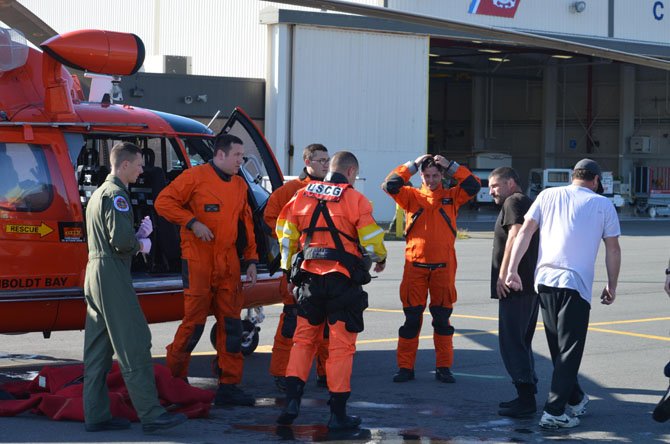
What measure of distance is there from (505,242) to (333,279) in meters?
1.61

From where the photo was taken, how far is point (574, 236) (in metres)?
7.24

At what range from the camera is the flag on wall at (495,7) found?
A: 33.5 m

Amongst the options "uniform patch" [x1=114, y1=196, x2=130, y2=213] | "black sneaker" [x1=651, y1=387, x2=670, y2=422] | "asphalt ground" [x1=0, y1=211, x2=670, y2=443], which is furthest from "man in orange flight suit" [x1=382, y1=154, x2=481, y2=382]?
"uniform patch" [x1=114, y1=196, x2=130, y2=213]

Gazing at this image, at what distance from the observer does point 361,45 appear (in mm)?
31922

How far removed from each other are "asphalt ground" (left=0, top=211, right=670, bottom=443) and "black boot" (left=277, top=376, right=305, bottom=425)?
0.09m

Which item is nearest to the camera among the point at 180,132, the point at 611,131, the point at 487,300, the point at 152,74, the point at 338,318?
the point at 338,318

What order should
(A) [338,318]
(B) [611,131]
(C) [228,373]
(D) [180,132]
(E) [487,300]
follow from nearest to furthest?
(A) [338,318], (C) [228,373], (D) [180,132], (E) [487,300], (B) [611,131]

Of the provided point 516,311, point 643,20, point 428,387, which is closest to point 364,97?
point 643,20

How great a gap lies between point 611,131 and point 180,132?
40.1 m

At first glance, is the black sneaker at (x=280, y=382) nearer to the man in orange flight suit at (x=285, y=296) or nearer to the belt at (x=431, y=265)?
the man in orange flight suit at (x=285, y=296)

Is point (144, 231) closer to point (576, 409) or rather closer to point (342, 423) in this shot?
point (342, 423)

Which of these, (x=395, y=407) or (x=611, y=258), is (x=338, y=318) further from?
(x=611, y=258)

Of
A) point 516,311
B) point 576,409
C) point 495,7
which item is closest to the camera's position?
point 576,409

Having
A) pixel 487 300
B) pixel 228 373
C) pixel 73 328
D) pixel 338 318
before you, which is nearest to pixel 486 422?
pixel 338 318
